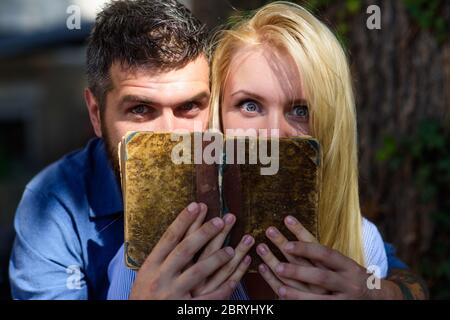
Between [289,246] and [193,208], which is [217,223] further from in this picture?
[289,246]

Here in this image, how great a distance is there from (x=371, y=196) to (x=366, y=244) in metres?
0.95

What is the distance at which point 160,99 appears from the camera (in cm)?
211

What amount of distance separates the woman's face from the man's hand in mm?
431

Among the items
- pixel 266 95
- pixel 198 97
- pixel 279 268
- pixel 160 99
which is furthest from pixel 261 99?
pixel 279 268

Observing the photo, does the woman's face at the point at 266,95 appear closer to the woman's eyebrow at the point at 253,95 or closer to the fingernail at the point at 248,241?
the woman's eyebrow at the point at 253,95

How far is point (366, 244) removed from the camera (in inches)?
89.6

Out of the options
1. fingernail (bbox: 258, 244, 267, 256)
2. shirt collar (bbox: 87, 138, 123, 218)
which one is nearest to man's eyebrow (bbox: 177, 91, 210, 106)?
shirt collar (bbox: 87, 138, 123, 218)

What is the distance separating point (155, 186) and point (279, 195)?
13.5 inches

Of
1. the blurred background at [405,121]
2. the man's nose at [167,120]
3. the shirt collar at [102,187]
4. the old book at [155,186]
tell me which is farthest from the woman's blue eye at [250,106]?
the blurred background at [405,121]

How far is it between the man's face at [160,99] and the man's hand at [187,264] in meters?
0.46

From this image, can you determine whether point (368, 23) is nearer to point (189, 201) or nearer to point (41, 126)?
point (189, 201)

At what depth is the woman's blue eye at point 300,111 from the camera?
2092 mm
